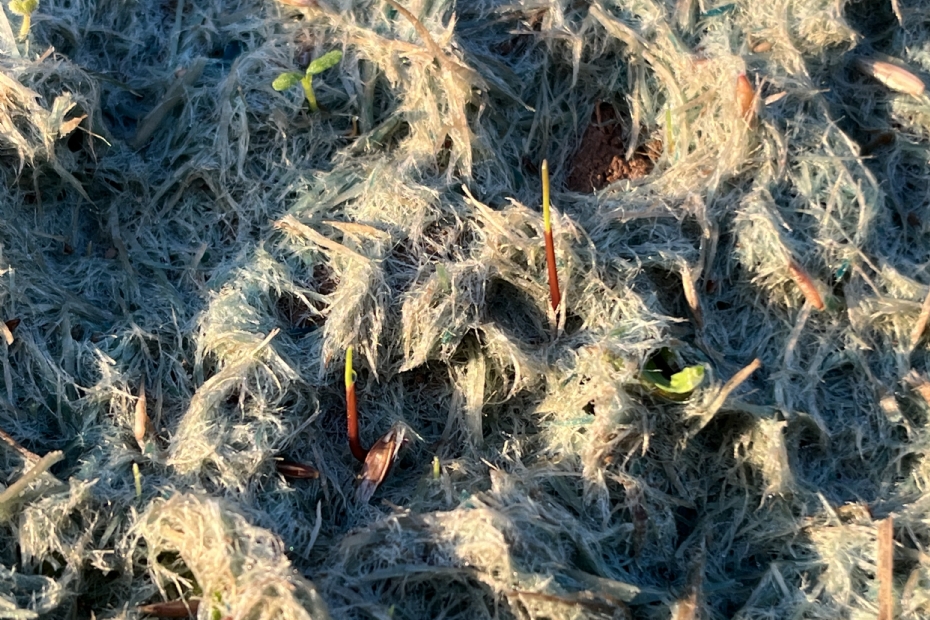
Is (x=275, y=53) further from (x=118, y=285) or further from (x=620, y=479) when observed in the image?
(x=620, y=479)

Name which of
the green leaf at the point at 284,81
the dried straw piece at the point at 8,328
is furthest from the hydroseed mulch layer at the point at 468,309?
the green leaf at the point at 284,81

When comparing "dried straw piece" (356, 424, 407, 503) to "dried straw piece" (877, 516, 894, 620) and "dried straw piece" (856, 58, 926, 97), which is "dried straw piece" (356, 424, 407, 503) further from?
"dried straw piece" (856, 58, 926, 97)

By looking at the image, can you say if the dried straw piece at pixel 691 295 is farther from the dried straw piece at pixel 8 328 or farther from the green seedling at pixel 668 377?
the dried straw piece at pixel 8 328

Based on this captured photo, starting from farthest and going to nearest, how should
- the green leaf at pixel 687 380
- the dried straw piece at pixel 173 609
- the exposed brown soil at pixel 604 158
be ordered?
the exposed brown soil at pixel 604 158 < the green leaf at pixel 687 380 < the dried straw piece at pixel 173 609

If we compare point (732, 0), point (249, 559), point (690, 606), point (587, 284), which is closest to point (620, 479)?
point (690, 606)

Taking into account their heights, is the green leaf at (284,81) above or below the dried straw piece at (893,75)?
below

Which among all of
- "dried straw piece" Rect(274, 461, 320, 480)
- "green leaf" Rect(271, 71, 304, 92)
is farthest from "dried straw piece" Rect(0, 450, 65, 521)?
"green leaf" Rect(271, 71, 304, 92)
